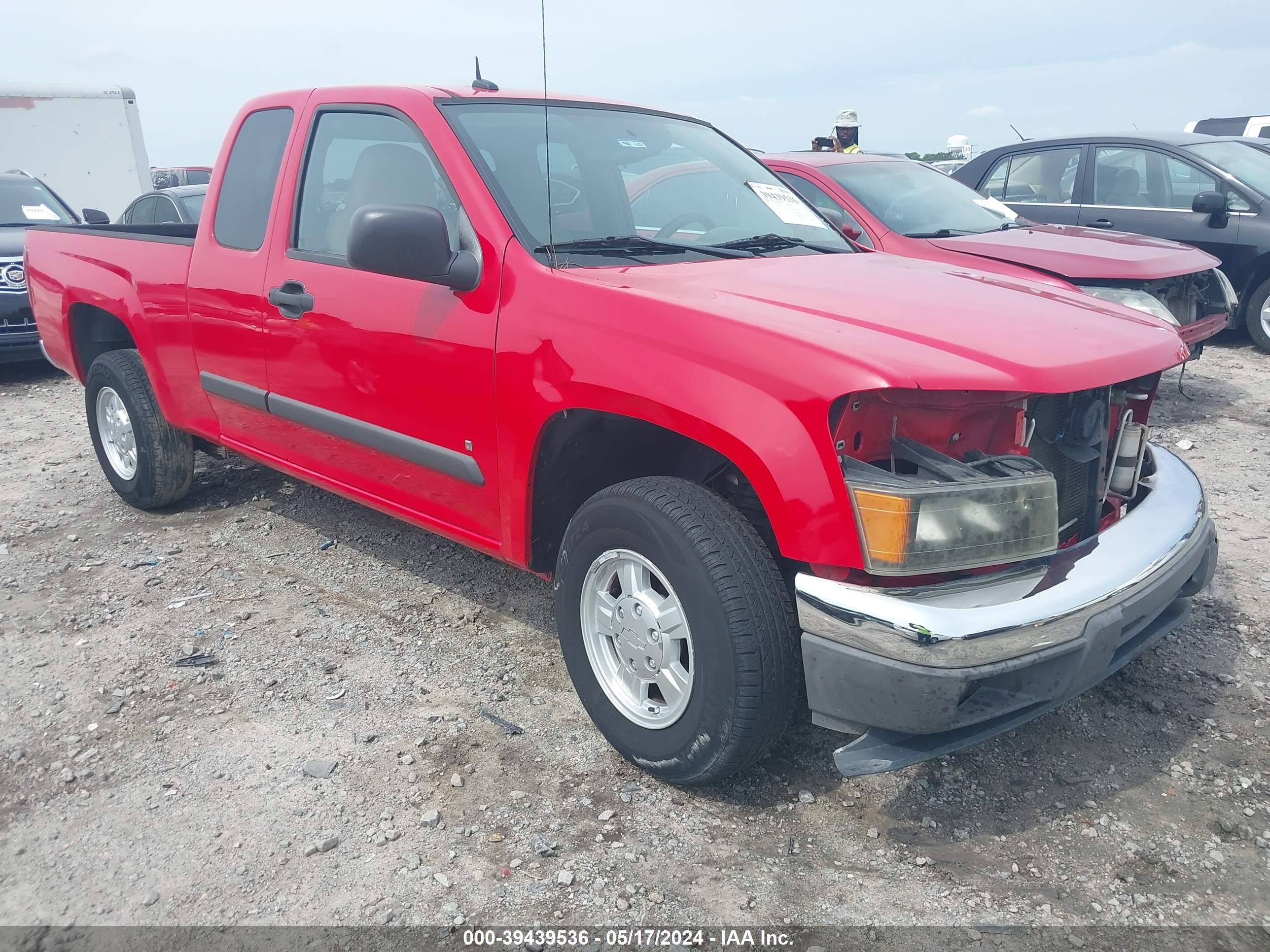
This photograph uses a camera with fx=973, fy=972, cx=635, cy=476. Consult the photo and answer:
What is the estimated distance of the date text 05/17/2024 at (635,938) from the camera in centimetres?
209

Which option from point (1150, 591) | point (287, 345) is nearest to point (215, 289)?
point (287, 345)

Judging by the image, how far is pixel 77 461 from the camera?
18.8 ft

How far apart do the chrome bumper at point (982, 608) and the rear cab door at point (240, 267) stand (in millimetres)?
2460

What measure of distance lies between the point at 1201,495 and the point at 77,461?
573 centimetres

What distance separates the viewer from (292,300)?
336 centimetres

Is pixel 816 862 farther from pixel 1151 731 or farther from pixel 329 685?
pixel 329 685

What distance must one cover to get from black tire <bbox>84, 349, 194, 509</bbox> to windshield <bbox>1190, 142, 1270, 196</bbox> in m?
7.58

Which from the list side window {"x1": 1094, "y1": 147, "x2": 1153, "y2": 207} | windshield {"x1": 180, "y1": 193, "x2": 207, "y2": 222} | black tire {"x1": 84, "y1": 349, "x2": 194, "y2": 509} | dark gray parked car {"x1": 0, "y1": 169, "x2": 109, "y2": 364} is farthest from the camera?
windshield {"x1": 180, "y1": 193, "x2": 207, "y2": 222}

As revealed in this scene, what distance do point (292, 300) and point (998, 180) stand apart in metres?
6.66

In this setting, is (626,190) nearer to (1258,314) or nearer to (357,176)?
(357,176)

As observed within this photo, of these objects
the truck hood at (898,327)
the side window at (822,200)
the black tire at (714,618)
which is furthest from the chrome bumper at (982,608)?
the side window at (822,200)

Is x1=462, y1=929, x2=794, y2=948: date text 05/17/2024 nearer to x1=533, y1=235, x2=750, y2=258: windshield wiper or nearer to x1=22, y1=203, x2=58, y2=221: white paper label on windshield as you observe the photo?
x1=533, y1=235, x2=750, y2=258: windshield wiper

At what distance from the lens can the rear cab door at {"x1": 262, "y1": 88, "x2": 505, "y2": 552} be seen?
9.41ft

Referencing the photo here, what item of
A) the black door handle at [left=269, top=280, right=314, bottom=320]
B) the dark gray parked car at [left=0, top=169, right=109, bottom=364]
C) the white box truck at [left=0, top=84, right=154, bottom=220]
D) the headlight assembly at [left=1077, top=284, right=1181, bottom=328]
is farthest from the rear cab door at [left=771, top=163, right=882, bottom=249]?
the white box truck at [left=0, top=84, right=154, bottom=220]
